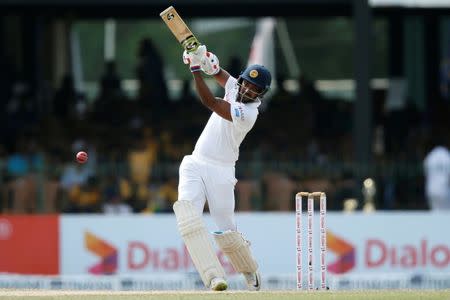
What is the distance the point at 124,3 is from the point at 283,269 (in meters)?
4.59

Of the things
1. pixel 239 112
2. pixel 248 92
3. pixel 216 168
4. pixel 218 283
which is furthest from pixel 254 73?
pixel 218 283

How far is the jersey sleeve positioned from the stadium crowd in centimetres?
646

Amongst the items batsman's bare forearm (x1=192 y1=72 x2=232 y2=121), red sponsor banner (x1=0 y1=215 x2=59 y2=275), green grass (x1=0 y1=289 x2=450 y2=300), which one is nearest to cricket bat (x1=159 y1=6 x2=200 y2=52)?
batsman's bare forearm (x1=192 y1=72 x2=232 y2=121)

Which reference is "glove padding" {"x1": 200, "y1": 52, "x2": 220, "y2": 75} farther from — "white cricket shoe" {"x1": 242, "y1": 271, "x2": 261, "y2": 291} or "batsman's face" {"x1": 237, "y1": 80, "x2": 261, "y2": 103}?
"white cricket shoe" {"x1": 242, "y1": 271, "x2": 261, "y2": 291}

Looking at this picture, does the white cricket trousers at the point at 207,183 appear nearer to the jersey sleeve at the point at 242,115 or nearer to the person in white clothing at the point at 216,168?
the person in white clothing at the point at 216,168

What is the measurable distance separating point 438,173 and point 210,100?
26.1ft

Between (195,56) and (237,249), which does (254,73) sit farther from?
(237,249)

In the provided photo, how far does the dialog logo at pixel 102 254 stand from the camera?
16.4 meters

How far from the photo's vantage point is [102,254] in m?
16.5

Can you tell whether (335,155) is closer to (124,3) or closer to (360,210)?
(360,210)

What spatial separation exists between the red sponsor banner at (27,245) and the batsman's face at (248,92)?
633 centimetres

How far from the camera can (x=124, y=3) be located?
61.3 ft

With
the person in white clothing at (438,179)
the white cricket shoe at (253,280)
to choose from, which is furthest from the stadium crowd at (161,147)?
the white cricket shoe at (253,280)

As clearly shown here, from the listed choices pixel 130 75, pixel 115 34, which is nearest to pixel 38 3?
pixel 130 75
